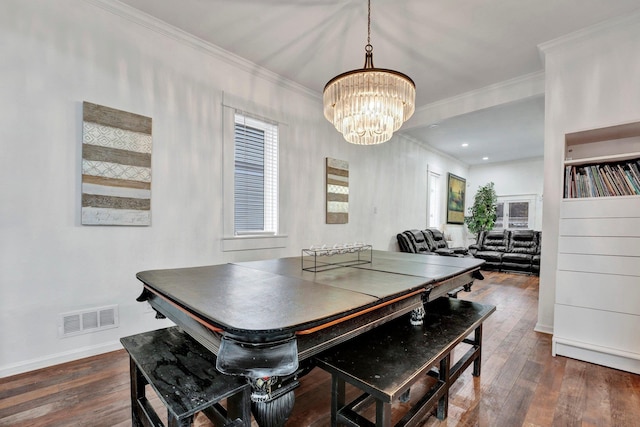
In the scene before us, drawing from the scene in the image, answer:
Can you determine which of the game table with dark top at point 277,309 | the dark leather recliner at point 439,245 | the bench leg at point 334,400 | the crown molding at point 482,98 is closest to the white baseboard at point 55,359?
the game table with dark top at point 277,309

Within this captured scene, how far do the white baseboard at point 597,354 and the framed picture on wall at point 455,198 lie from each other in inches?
208

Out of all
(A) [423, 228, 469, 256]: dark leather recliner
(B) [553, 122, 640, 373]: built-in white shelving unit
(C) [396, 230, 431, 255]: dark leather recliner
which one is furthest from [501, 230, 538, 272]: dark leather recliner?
(B) [553, 122, 640, 373]: built-in white shelving unit

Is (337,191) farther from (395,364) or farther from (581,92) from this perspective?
(395,364)

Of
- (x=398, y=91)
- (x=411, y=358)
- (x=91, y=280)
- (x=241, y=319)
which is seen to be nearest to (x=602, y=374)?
(x=411, y=358)

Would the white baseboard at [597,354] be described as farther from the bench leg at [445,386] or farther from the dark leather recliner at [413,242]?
the dark leather recliner at [413,242]

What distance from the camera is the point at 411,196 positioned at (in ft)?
19.7

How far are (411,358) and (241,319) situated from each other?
2.79ft

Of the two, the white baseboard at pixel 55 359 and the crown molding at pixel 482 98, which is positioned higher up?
the crown molding at pixel 482 98

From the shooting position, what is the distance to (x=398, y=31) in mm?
2664

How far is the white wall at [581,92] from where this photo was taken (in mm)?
2488

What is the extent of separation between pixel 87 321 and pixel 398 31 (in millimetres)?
3650

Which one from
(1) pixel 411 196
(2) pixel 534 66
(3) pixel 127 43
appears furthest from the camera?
(1) pixel 411 196

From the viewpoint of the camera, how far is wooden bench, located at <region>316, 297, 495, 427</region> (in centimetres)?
113

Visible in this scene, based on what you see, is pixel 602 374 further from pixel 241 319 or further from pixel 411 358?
pixel 241 319
